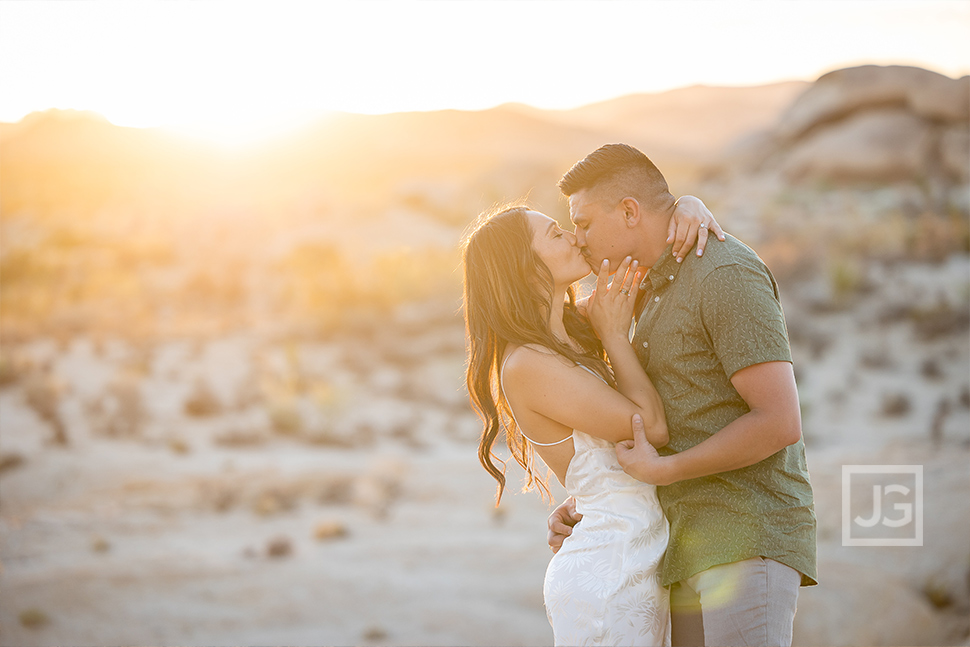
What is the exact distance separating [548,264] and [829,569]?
498cm

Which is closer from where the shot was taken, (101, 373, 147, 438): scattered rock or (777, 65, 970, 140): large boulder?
(101, 373, 147, 438): scattered rock

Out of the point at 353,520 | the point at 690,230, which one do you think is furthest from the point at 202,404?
the point at 690,230

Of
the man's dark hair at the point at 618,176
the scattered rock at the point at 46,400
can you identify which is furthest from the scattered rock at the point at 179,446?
the man's dark hair at the point at 618,176

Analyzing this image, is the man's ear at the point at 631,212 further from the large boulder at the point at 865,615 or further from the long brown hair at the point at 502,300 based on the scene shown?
the large boulder at the point at 865,615

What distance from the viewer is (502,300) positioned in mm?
2822

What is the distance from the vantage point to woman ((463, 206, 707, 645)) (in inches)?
102

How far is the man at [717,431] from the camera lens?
2.37m

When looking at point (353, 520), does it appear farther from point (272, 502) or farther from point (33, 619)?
point (33, 619)

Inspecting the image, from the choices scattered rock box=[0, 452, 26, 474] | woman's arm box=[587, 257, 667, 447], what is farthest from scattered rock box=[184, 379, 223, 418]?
woman's arm box=[587, 257, 667, 447]

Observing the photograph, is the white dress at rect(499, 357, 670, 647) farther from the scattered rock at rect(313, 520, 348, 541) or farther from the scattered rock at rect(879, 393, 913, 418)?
the scattered rock at rect(879, 393, 913, 418)

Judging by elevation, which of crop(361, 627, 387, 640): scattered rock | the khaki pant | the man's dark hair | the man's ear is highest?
the man's dark hair

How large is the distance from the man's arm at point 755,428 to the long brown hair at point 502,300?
54 cm

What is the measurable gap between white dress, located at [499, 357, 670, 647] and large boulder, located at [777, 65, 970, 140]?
3349 centimetres

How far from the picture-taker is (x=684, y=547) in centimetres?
257
